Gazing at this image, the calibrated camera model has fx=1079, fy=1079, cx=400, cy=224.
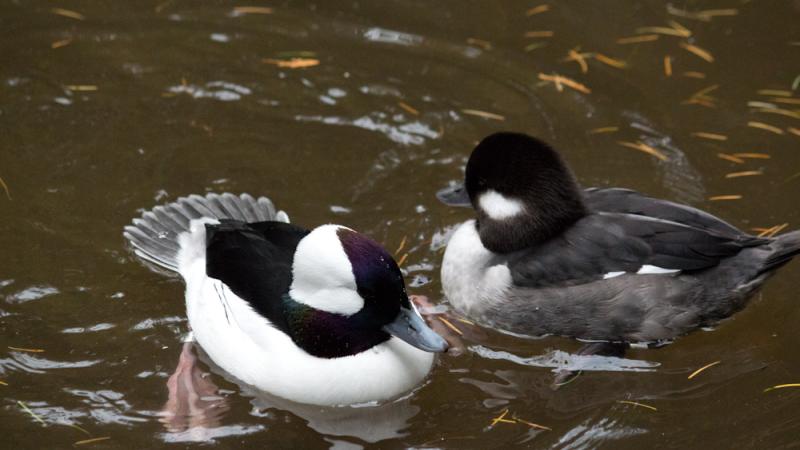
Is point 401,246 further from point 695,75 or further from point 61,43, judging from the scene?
point 61,43

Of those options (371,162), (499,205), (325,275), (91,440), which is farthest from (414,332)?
(371,162)

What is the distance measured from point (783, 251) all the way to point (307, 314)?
2491mm

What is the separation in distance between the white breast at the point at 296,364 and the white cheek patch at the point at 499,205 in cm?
90

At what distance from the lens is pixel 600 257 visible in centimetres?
562

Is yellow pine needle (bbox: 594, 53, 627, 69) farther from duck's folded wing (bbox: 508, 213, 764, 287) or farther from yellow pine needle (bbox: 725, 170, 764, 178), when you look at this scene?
duck's folded wing (bbox: 508, 213, 764, 287)

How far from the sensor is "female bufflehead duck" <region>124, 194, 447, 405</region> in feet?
16.1

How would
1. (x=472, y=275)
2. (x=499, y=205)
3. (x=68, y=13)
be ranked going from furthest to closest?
1. (x=68, y=13)
2. (x=472, y=275)
3. (x=499, y=205)

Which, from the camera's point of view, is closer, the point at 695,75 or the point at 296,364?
the point at 296,364

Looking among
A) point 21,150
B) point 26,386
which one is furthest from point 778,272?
point 21,150

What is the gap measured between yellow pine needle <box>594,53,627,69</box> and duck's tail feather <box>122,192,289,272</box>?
2960mm

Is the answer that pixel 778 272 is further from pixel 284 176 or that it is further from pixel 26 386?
pixel 26 386

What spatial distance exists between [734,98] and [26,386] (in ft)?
16.7

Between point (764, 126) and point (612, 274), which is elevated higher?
point (764, 126)

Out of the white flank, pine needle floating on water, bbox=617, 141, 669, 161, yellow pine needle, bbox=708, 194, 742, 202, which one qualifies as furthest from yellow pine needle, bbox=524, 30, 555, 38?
the white flank
